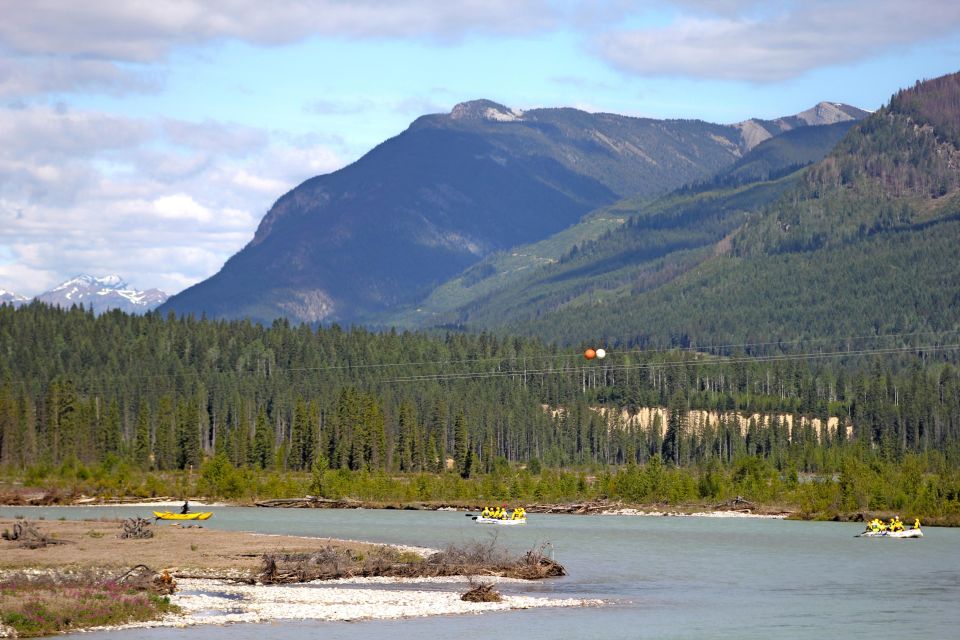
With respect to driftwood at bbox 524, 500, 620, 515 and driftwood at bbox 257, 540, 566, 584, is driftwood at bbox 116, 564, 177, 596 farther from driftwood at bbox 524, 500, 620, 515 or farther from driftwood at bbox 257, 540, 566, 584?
driftwood at bbox 524, 500, 620, 515

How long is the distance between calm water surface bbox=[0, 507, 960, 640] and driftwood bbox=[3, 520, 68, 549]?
25.8m

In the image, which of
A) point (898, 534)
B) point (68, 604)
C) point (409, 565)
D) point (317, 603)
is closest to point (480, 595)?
point (317, 603)

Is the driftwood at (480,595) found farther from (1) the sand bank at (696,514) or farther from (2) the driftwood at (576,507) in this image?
(2) the driftwood at (576,507)

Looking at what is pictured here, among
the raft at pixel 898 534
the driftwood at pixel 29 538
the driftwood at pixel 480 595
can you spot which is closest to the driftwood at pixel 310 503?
the raft at pixel 898 534

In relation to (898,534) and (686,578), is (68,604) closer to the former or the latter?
(686,578)

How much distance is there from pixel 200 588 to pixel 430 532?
1788 inches

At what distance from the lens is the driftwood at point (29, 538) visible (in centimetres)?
8119

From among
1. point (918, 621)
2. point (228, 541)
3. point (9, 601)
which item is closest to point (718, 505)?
point (228, 541)

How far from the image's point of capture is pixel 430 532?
4456 inches

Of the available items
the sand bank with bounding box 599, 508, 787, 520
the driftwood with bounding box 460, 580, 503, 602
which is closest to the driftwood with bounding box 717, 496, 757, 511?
the sand bank with bounding box 599, 508, 787, 520

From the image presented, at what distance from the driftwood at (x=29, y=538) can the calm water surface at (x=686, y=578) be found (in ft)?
84.5

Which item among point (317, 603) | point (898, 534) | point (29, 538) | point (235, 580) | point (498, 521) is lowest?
point (898, 534)

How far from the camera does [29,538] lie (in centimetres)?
8250

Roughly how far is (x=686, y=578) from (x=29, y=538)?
1487 inches
